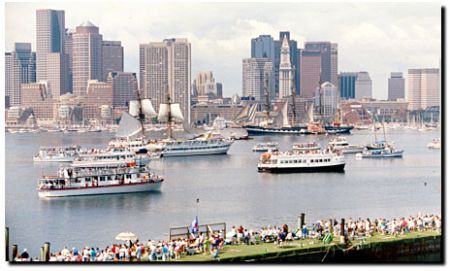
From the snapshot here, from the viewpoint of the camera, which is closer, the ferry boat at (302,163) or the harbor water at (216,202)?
the harbor water at (216,202)

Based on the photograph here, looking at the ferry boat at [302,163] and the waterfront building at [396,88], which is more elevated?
the waterfront building at [396,88]

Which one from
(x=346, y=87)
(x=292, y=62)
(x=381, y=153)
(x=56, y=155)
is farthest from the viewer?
(x=346, y=87)

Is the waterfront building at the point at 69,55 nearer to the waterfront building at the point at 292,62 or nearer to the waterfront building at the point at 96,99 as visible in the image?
the waterfront building at the point at 96,99

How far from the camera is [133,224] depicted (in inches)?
534

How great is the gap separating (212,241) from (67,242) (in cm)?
313

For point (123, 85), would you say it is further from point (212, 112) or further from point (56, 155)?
point (56, 155)

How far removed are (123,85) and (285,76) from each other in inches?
340

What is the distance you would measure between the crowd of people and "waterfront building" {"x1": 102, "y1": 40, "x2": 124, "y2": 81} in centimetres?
2670

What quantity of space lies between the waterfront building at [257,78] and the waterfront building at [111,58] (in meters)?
5.31

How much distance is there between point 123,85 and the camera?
167ft

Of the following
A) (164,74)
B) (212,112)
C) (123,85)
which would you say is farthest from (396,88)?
(212,112)

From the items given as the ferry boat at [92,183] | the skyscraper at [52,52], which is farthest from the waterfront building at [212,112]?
the ferry boat at [92,183]

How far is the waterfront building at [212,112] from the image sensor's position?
52.0 metres

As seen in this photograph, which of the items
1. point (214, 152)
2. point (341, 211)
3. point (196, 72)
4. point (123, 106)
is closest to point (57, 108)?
point (123, 106)
